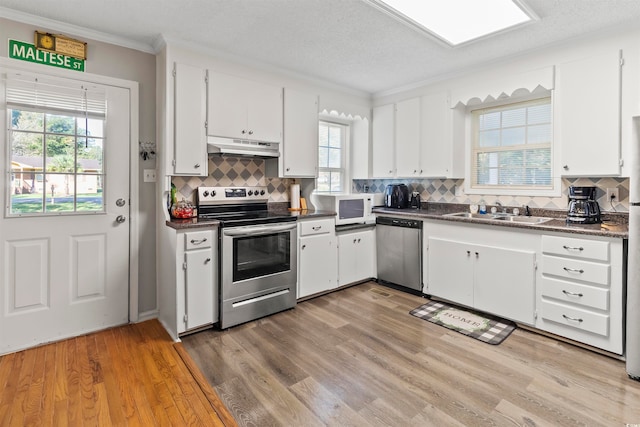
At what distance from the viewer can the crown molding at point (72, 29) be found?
2292 mm

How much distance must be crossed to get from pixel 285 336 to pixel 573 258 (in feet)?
7.33

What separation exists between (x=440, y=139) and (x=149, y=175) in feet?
9.64

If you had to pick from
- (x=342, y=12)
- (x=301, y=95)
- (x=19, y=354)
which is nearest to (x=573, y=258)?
(x=342, y=12)

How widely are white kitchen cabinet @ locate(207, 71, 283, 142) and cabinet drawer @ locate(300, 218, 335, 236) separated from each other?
91cm

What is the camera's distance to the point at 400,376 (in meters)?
2.08

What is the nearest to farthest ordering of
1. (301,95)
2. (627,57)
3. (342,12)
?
(342,12)
(627,57)
(301,95)

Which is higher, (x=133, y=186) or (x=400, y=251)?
(x=133, y=186)

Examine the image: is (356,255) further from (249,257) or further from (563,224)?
(563,224)

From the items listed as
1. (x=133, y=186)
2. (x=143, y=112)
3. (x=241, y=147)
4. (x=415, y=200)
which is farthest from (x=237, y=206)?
(x=415, y=200)

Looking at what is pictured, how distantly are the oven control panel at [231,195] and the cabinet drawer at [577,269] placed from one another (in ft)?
8.62

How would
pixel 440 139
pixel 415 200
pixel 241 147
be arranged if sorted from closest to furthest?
pixel 241 147 < pixel 440 139 < pixel 415 200

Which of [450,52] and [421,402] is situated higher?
[450,52]

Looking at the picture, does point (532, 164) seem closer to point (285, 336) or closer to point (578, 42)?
point (578, 42)

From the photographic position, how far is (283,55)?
3053 mm
